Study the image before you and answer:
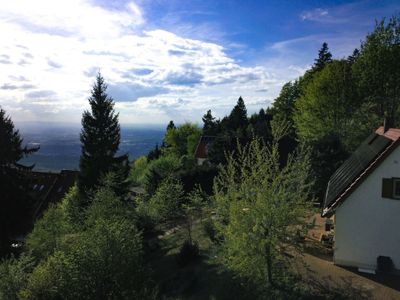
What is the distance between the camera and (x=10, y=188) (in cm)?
2967

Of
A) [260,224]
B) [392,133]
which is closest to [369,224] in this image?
[392,133]

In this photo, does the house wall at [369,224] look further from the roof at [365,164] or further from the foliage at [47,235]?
the foliage at [47,235]

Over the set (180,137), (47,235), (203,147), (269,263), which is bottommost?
(47,235)

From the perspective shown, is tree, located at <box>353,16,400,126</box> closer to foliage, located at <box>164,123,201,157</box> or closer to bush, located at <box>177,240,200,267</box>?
bush, located at <box>177,240,200,267</box>

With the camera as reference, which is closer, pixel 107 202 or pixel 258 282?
pixel 258 282

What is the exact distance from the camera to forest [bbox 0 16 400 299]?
13797 millimetres

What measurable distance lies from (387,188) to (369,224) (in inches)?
72.1

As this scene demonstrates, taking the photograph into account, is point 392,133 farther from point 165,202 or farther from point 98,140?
point 98,140

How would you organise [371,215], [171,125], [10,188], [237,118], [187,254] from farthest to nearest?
[171,125] < [237,118] < [10,188] < [187,254] < [371,215]

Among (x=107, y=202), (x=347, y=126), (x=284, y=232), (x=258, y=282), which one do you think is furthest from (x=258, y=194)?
(x=347, y=126)

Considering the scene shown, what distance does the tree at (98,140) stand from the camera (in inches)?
1409

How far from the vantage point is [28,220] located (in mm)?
31688

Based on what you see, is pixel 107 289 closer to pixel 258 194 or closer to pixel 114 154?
pixel 258 194

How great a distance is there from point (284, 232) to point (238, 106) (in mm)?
69434
